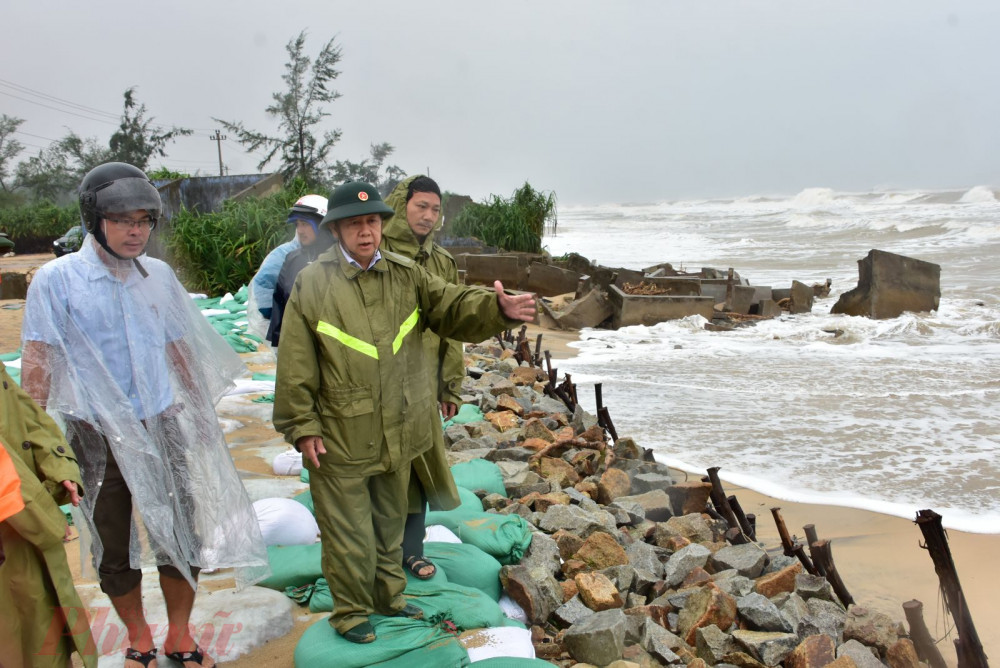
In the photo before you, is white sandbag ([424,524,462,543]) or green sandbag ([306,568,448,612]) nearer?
green sandbag ([306,568,448,612])

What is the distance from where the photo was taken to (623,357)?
9648 millimetres

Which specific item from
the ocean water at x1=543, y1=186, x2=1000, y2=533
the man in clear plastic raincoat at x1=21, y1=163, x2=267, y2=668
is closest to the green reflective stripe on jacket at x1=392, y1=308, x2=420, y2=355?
the man in clear plastic raincoat at x1=21, y1=163, x2=267, y2=668

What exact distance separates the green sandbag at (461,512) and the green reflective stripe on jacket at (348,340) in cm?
100

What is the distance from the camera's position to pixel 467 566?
297 centimetres

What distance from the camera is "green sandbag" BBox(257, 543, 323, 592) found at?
2873 mm

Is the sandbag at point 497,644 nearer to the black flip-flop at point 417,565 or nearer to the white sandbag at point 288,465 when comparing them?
the black flip-flop at point 417,565

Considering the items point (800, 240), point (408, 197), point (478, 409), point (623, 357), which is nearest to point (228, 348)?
point (408, 197)

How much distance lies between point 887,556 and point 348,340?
3.38 metres

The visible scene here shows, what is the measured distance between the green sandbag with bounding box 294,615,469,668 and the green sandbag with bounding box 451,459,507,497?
1.55 metres

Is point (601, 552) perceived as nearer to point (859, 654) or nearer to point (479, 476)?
point (479, 476)

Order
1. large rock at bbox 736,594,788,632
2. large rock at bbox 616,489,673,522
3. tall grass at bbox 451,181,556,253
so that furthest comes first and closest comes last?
tall grass at bbox 451,181,556,253 → large rock at bbox 616,489,673,522 → large rock at bbox 736,594,788,632

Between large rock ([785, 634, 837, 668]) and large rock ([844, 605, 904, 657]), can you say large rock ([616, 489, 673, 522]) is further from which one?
large rock ([785, 634, 837, 668])

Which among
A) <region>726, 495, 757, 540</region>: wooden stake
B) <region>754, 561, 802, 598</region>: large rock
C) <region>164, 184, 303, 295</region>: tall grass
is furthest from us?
<region>164, 184, 303, 295</region>: tall grass

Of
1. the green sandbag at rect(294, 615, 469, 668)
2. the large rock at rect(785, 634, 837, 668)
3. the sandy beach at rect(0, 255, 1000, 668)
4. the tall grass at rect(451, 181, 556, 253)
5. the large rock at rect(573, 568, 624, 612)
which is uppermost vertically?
the tall grass at rect(451, 181, 556, 253)
